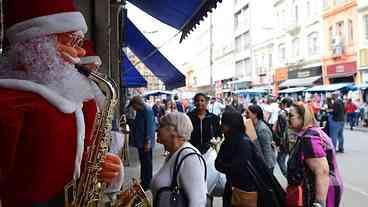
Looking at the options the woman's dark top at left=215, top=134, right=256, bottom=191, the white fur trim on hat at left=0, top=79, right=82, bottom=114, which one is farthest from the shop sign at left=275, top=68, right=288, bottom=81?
the white fur trim on hat at left=0, top=79, right=82, bottom=114

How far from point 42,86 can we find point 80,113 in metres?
0.18

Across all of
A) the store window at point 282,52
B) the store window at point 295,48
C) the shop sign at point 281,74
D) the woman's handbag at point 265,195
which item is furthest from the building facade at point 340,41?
the woman's handbag at point 265,195

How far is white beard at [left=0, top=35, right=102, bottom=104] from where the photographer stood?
193 cm

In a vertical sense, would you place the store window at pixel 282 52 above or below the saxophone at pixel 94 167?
above

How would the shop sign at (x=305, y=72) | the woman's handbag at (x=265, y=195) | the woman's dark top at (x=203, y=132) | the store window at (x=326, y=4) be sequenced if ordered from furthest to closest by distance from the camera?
the shop sign at (x=305, y=72), the store window at (x=326, y=4), the woman's dark top at (x=203, y=132), the woman's handbag at (x=265, y=195)

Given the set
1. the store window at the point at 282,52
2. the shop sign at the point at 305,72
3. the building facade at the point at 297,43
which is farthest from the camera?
the store window at the point at 282,52

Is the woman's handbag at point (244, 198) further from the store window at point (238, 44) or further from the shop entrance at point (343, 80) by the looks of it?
the store window at point (238, 44)

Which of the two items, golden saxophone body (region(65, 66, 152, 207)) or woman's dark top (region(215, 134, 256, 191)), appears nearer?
golden saxophone body (region(65, 66, 152, 207))

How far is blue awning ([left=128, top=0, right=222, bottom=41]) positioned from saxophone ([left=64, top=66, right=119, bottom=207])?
465 centimetres

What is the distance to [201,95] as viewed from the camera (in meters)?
7.08

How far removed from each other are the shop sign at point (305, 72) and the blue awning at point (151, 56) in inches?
1008

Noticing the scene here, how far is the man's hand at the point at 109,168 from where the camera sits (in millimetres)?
2170

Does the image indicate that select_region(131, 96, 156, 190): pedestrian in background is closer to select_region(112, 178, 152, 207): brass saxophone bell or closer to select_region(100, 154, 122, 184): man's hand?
select_region(112, 178, 152, 207): brass saxophone bell

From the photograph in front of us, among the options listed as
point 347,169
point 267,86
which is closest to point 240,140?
point 347,169
